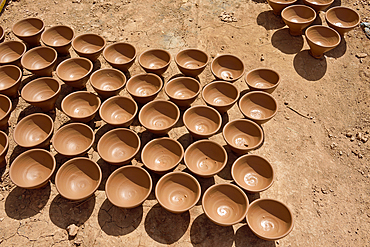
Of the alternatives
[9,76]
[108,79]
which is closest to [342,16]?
[108,79]

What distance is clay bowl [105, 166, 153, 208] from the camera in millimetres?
4758

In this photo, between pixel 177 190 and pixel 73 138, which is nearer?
pixel 177 190

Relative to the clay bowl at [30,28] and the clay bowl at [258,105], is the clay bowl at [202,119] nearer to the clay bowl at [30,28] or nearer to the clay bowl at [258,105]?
the clay bowl at [258,105]

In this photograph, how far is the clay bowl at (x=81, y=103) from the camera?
581 centimetres

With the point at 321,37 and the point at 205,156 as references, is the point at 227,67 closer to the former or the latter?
the point at 205,156

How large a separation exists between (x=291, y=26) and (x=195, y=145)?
470cm

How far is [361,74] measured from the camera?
6.91 meters

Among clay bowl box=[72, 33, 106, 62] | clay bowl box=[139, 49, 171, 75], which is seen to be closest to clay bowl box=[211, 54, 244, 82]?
clay bowl box=[139, 49, 171, 75]

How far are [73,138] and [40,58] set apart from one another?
2.74 meters

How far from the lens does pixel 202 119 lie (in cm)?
580

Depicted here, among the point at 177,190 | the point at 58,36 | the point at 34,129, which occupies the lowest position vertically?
the point at 34,129

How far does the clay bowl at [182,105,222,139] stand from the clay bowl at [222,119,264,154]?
0.29 m

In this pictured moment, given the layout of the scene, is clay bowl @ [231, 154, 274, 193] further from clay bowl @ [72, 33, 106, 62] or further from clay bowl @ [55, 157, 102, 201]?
clay bowl @ [72, 33, 106, 62]

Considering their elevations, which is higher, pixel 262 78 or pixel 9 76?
pixel 262 78
